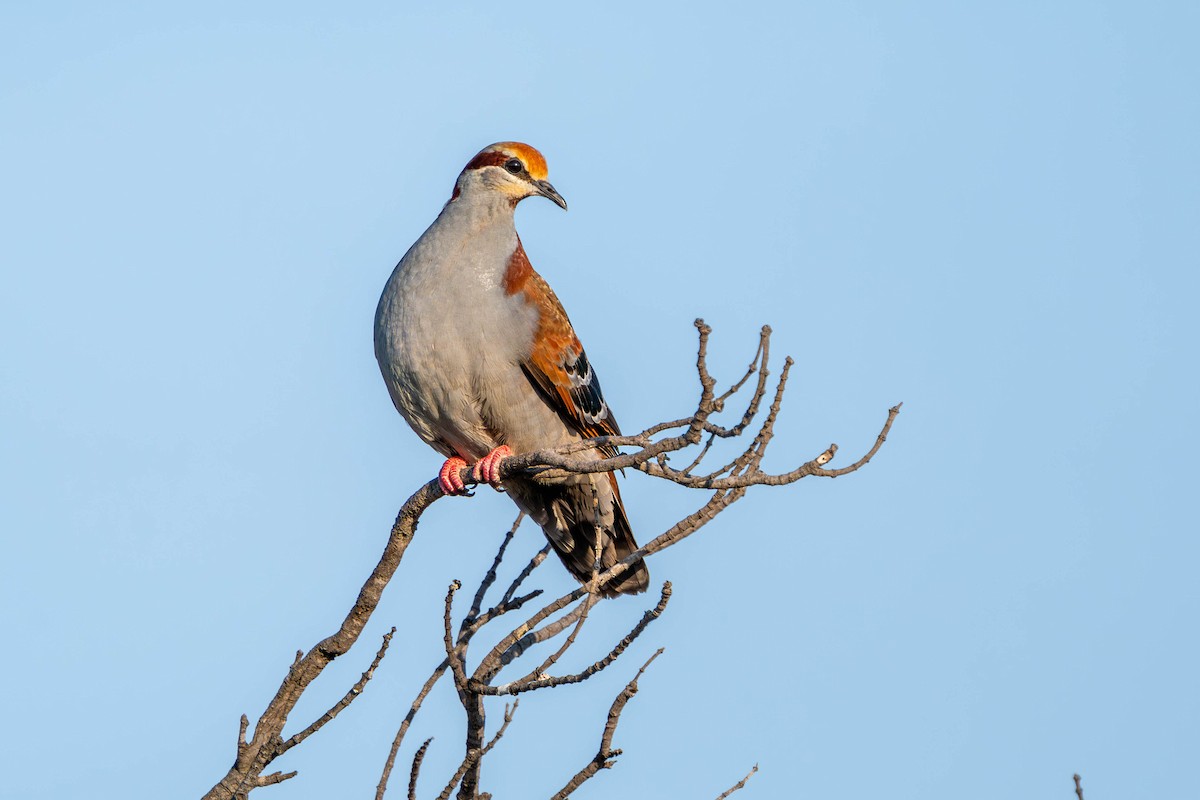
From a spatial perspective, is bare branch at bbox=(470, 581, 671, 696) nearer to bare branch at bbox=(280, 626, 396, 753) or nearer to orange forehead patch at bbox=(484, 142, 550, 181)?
bare branch at bbox=(280, 626, 396, 753)

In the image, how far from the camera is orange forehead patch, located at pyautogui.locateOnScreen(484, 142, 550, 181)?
23.2 feet

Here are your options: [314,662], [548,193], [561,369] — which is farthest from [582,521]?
[314,662]

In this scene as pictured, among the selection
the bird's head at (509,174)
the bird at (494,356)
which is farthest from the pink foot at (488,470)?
the bird's head at (509,174)

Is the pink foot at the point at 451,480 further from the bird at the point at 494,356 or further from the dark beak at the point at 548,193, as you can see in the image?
the dark beak at the point at 548,193

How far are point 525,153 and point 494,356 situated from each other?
111 cm

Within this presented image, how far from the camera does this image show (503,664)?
520 cm

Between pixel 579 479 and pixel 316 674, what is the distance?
1949mm

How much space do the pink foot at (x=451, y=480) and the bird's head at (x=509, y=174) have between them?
52.6 inches

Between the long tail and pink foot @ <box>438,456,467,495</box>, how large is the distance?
418 millimetres

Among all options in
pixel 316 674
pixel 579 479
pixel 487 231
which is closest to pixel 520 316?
pixel 487 231

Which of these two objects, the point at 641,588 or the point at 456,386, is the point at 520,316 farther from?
the point at 641,588

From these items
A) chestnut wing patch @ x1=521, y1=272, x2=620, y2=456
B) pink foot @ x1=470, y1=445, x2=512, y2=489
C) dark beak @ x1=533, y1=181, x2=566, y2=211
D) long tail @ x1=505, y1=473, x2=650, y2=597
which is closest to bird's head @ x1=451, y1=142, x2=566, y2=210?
dark beak @ x1=533, y1=181, x2=566, y2=211

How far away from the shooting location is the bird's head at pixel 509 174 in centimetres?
701

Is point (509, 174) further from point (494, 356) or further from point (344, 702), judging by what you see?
point (344, 702)
